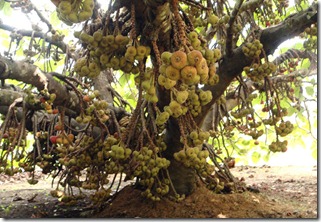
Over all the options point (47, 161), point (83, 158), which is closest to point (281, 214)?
point (83, 158)

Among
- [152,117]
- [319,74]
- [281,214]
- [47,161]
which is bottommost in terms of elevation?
[281,214]

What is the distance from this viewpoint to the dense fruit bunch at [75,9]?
1.33m

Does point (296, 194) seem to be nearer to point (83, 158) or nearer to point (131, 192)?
point (131, 192)

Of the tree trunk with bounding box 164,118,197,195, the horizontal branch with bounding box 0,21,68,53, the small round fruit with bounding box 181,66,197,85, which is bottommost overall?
the tree trunk with bounding box 164,118,197,195

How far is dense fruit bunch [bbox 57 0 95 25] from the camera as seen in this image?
133 centimetres

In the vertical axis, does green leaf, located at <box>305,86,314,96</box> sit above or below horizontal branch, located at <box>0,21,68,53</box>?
below

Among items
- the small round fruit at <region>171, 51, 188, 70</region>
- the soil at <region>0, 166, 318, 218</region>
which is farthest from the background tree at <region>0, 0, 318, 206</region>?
the soil at <region>0, 166, 318, 218</region>

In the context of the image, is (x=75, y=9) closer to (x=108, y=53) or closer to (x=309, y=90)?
(x=108, y=53)

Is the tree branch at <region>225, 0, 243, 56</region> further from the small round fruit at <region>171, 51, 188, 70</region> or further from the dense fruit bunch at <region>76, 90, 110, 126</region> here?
the small round fruit at <region>171, 51, 188, 70</region>

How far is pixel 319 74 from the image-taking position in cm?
342

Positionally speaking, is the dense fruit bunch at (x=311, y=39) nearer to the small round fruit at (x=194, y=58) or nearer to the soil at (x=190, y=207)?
the soil at (x=190, y=207)

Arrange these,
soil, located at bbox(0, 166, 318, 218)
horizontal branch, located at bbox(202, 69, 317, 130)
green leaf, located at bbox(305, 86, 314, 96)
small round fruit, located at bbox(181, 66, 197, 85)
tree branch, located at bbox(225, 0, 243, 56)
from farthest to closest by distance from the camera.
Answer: green leaf, located at bbox(305, 86, 314, 96) → horizontal branch, located at bbox(202, 69, 317, 130) → soil, located at bbox(0, 166, 318, 218) → tree branch, located at bbox(225, 0, 243, 56) → small round fruit, located at bbox(181, 66, 197, 85)

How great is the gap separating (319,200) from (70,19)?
258cm

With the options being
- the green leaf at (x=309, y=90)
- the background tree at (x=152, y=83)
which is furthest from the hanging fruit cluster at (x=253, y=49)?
the green leaf at (x=309, y=90)
